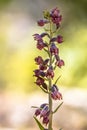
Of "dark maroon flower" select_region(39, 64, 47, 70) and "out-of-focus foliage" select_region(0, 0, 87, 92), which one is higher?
"dark maroon flower" select_region(39, 64, 47, 70)

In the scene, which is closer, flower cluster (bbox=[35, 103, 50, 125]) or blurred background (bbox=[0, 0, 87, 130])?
flower cluster (bbox=[35, 103, 50, 125])

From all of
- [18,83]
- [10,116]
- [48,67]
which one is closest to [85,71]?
[18,83]

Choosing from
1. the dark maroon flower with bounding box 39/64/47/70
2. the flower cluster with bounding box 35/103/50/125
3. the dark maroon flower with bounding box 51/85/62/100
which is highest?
the dark maroon flower with bounding box 39/64/47/70

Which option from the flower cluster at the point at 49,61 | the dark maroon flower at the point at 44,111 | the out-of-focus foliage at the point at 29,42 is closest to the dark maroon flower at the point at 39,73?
the flower cluster at the point at 49,61

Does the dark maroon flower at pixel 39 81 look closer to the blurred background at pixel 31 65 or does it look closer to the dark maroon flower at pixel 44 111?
the dark maroon flower at pixel 44 111

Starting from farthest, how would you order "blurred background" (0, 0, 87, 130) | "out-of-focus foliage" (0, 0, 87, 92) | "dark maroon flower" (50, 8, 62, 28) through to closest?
"out-of-focus foliage" (0, 0, 87, 92), "blurred background" (0, 0, 87, 130), "dark maroon flower" (50, 8, 62, 28)

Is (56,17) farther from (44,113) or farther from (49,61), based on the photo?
(44,113)

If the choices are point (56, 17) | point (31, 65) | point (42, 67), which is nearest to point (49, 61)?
point (42, 67)

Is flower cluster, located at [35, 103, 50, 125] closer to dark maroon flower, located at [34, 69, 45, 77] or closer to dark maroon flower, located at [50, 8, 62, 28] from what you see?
dark maroon flower, located at [34, 69, 45, 77]

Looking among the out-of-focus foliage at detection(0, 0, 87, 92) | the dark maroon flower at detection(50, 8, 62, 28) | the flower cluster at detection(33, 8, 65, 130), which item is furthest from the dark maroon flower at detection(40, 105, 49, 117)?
the out-of-focus foliage at detection(0, 0, 87, 92)
